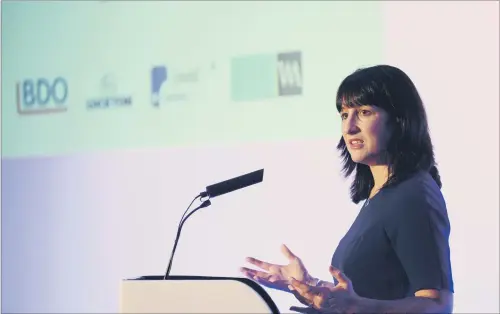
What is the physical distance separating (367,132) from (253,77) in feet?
2.60

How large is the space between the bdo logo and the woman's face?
1347mm

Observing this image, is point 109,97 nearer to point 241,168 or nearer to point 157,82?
point 157,82

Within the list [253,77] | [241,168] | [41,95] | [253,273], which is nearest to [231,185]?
[253,273]

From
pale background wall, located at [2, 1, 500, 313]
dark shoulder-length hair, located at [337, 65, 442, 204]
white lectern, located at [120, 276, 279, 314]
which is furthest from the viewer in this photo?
pale background wall, located at [2, 1, 500, 313]

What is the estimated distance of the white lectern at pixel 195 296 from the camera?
1.43m

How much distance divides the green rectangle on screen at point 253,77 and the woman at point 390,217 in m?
0.60

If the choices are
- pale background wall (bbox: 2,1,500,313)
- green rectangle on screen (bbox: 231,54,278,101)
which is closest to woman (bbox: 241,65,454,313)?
pale background wall (bbox: 2,1,500,313)

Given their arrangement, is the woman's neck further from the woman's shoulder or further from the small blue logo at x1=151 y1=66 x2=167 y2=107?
the small blue logo at x1=151 y1=66 x2=167 y2=107

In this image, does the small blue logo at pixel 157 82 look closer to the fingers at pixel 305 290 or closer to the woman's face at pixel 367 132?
the woman's face at pixel 367 132

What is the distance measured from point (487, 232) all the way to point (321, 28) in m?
0.88

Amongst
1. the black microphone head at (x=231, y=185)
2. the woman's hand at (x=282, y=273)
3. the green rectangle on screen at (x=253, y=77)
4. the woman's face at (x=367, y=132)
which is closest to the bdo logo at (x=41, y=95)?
the green rectangle on screen at (x=253, y=77)

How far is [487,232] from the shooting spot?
2.24m

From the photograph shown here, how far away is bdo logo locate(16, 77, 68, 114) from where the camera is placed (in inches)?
113

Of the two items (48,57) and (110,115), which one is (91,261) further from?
(48,57)
